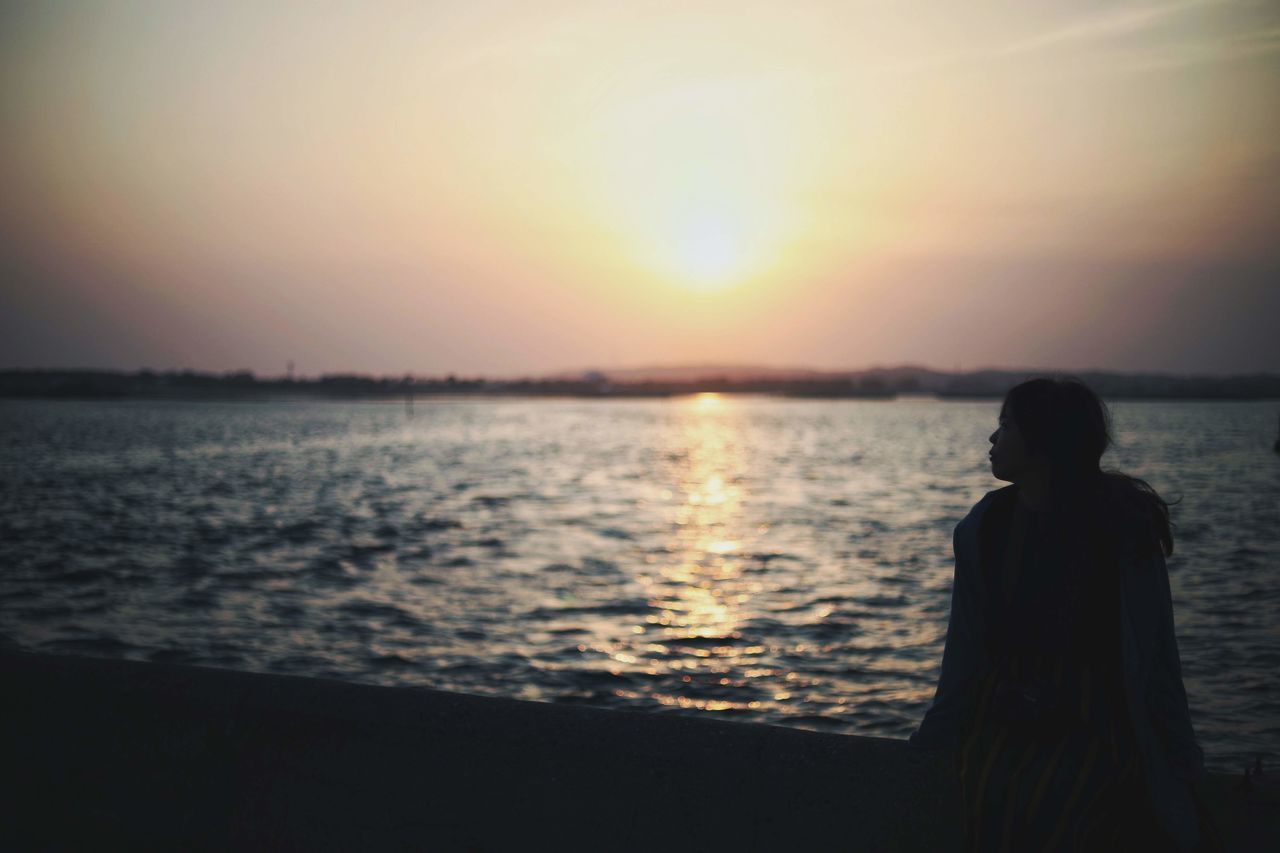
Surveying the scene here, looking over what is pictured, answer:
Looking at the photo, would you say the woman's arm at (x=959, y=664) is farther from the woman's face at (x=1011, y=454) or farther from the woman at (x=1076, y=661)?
the woman's face at (x=1011, y=454)

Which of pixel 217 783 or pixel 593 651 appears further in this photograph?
pixel 593 651

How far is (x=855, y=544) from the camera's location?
20.6 meters

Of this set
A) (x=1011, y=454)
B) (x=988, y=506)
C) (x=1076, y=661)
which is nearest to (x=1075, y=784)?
(x=1076, y=661)

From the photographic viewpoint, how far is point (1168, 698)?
8.57 ft

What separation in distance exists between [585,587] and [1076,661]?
13.4 m

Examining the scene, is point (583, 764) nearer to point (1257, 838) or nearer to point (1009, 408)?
point (1009, 408)

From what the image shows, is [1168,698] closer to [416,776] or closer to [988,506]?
[988,506]

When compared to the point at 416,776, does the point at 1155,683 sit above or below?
above

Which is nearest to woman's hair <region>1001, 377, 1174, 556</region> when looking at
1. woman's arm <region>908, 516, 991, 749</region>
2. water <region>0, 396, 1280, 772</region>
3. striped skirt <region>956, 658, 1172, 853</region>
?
woman's arm <region>908, 516, 991, 749</region>

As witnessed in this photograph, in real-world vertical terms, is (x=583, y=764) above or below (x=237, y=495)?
above

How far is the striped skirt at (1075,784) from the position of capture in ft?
8.43

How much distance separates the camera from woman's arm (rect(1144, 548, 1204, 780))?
257cm

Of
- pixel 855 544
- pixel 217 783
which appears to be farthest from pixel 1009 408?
pixel 855 544

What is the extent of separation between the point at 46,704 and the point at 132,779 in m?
0.55
